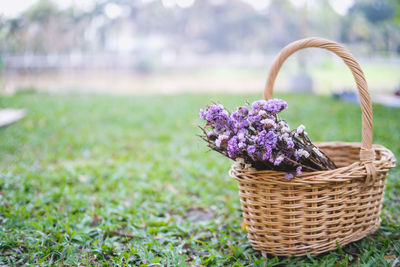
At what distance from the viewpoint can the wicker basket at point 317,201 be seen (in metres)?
1.43

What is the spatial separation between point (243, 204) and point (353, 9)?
1044 inches

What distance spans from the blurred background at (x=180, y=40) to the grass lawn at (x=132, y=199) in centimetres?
1470

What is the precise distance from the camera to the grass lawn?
166cm

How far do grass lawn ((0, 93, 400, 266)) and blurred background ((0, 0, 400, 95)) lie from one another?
14702 millimetres

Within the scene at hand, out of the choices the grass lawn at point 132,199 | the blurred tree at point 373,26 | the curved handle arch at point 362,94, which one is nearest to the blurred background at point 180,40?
the blurred tree at point 373,26

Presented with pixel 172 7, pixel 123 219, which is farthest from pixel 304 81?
pixel 172 7

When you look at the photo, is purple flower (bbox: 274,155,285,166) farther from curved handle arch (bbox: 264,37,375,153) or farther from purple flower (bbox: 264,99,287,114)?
curved handle arch (bbox: 264,37,375,153)

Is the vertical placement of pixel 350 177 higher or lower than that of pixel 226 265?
higher

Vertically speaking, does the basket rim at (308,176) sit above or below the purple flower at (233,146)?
below

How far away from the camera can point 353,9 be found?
80.0 feet

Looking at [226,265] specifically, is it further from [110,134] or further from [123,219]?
[110,134]

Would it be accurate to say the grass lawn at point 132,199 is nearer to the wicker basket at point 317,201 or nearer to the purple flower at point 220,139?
the wicker basket at point 317,201

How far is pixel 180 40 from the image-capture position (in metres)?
31.2

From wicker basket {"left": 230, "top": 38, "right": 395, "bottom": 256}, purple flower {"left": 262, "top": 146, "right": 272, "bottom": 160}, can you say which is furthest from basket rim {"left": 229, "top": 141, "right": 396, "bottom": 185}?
purple flower {"left": 262, "top": 146, "right": 272, "bottom": 160}
